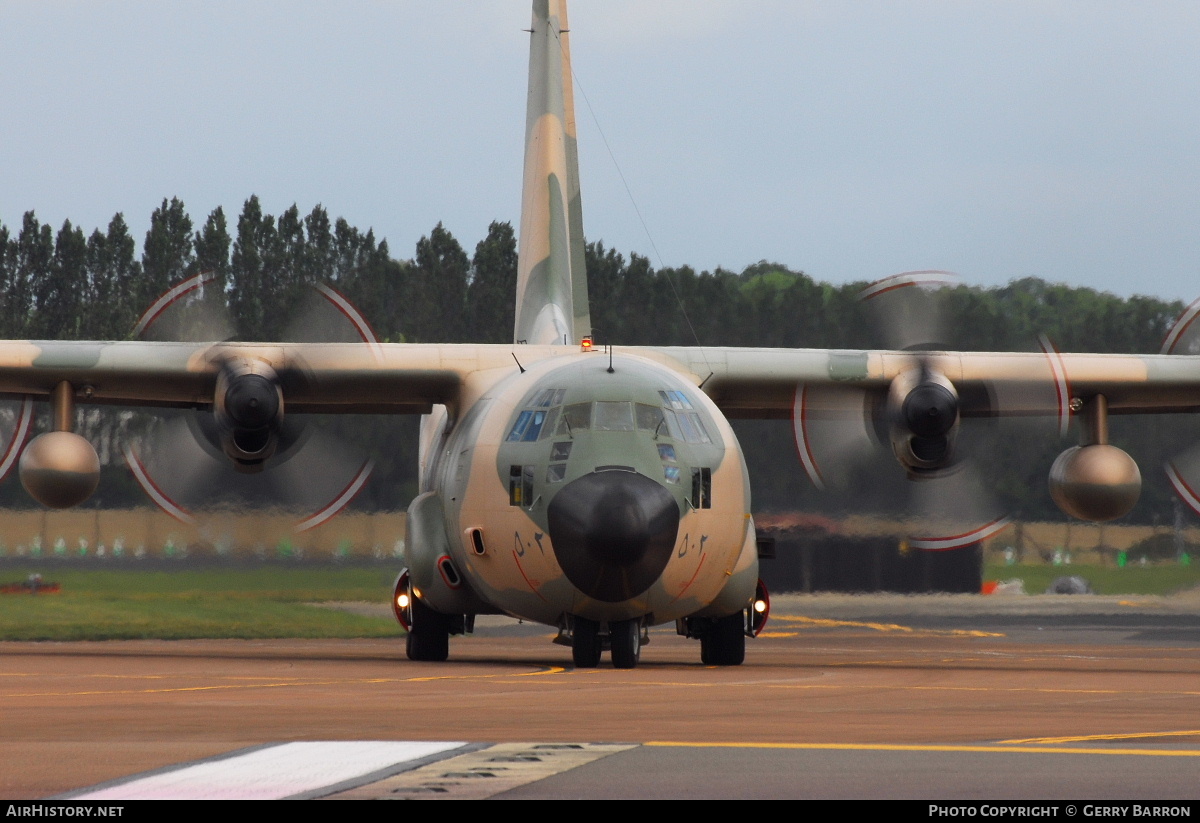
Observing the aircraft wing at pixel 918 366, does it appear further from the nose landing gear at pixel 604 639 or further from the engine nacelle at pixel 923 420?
the nose landing gear at pixel 604 639

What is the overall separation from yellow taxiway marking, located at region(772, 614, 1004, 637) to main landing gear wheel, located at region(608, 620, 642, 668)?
1143cm

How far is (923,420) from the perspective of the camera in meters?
19.8

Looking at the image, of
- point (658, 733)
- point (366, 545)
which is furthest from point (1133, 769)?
point (366, 545)

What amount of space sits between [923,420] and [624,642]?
4937 mm

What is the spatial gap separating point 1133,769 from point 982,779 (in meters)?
0.80

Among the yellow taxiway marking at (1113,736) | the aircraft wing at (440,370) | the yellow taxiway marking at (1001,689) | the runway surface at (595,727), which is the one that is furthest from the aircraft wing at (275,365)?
the yellow taxiway marking at (1113,736)

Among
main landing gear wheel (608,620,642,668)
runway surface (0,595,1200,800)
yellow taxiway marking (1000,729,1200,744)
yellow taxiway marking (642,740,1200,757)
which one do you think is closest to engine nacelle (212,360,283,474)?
runway surface (0,595,1200,800)

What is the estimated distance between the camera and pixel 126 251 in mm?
33906

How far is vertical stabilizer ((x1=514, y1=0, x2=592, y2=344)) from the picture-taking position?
904 inches

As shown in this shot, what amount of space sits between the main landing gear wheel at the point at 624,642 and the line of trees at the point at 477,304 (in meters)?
7.79

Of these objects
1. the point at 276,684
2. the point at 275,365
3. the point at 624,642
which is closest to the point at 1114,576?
the point at 624,642

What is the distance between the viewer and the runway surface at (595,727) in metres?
6.98

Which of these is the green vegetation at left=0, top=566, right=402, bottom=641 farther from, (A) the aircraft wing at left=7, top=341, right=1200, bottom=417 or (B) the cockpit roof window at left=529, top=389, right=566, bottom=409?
(B) the cockpit roof window at left=529, top=389, right=566, bottom=409
